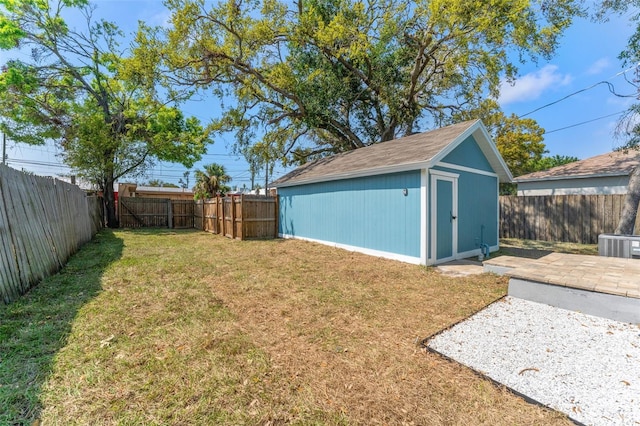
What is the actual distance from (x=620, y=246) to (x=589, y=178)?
8.46 metres

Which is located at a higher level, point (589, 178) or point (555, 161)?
point (555, 161)

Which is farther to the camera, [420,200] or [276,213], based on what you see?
[276,213]

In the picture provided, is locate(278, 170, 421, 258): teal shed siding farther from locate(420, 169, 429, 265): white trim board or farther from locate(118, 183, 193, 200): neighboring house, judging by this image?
locate(118, 183, 193, 200): neighboring house

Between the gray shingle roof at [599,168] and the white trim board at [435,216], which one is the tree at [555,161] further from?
the white trim board at [435,216]

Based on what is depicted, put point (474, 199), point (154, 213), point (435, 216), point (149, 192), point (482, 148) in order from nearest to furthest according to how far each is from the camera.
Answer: point (435, 216) < point (474, 199) < point (482, 148) < point (154, 213) < point (149, 192)

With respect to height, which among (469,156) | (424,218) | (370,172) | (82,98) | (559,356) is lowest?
(559,356)

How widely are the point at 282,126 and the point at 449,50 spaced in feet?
30.2

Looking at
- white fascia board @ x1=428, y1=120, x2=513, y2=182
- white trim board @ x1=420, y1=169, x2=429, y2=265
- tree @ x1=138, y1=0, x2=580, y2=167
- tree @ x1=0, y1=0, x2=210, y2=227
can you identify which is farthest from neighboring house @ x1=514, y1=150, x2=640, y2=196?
tree @ x1=0, y1=0, x2=210, y2=227

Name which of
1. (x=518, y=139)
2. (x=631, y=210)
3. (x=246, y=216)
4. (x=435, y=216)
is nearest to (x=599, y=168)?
(x=631, y=210)

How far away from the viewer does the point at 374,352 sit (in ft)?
8.95

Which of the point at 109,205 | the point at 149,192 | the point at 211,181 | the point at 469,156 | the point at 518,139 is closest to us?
the point at 469,156

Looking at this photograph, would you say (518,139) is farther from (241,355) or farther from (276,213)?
(241,355)

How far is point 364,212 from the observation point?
7.93 meters

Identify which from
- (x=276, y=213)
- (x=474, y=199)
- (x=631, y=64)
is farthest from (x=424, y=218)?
(x=631, y=64)
